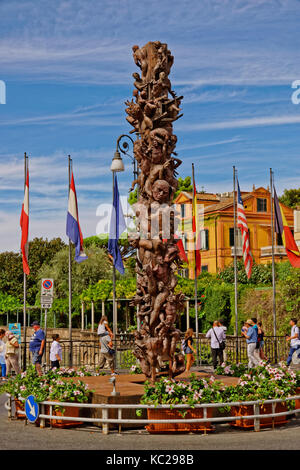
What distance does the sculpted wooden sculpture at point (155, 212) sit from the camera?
12773 millimetres

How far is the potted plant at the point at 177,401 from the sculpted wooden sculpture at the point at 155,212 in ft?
5.08

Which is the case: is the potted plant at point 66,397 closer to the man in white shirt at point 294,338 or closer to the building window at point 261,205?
the man in white shirt at point 294,338

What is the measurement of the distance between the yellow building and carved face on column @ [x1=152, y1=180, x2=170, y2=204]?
37016 millimetres

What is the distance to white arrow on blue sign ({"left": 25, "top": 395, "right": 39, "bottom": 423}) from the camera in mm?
11320

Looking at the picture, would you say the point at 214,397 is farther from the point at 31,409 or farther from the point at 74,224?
the point at 74,224

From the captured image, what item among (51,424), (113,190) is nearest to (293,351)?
(113,190)

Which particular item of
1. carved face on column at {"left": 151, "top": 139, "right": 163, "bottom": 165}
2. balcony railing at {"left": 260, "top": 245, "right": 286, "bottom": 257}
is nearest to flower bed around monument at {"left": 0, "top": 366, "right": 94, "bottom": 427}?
carved face on column at {"left": 151, "top": 139, "right": 163, "bottom": 165}

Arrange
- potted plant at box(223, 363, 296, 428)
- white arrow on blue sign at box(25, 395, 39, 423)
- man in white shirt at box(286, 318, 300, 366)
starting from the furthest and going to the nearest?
man in white shirt at box(286, 318, 300, 366), white arrow on blue sign at box(25, 395, 39, 423), potted plant at box(223, 363, 296, 428)

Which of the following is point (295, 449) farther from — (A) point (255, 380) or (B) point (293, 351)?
(B) point (293, 351)

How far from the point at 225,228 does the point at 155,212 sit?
130 ft

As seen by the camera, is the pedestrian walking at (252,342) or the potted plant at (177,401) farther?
the pedestrian walking at (252,342)

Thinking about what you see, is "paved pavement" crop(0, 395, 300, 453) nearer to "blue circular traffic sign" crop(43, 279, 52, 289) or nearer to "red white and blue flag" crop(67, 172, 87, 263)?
"blue circular traffic sign" crop(43, 279, 52, 289)

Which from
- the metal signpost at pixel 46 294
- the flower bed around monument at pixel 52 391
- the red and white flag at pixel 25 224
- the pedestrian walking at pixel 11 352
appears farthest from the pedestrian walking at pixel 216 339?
the flower bed around monument at pixel 52 391
